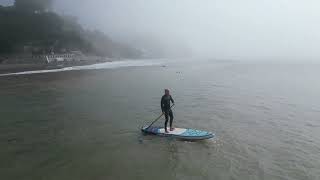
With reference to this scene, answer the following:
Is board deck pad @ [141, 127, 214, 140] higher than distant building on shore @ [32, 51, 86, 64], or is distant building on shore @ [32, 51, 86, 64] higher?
distant building on shore @ [32, 51, 86, 64]

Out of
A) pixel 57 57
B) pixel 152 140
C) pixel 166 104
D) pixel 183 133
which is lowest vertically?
pixel 152 140

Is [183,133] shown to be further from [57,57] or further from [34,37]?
[34,37]

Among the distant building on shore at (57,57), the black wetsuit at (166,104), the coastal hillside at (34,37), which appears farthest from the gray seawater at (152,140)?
the coastal hillside at (34,37)

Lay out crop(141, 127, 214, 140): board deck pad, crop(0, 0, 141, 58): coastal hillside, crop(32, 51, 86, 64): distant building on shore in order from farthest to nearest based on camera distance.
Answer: crop(0, 0, 141, 58): coastal hillside
crop(32, 51, 86, 64): distant building on shore
crop(141, 127, 214, 140): board deck pad

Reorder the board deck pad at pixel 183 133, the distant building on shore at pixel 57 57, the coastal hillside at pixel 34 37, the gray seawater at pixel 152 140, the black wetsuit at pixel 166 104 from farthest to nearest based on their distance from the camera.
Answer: the coastal hillside at pixel 34 37
the distant building on shore at pixel 57 57
the black wetsuit at pixel 166 104
the board deck pad at pixel 183 133
the gray seawater at pixel 152 140

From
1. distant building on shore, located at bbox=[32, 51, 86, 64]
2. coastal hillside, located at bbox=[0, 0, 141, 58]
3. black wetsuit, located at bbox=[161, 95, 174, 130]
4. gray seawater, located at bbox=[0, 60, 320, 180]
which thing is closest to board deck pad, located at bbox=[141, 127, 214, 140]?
gray seawater, located at bbox=[0, 60, 320, 180]

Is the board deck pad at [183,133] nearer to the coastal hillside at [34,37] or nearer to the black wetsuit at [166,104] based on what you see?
the black wetsuit at [166,104]

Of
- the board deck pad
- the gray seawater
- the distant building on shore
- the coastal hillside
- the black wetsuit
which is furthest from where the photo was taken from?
the coastal hillside

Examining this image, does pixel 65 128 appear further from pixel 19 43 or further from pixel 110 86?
pixel 19 43

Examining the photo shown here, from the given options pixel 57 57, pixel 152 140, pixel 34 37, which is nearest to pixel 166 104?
pixel 152 140

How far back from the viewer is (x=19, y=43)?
158m

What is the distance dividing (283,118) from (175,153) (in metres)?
15.2

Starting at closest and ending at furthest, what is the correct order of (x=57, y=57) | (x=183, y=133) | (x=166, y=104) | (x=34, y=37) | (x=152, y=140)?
(x=152, y=140) → (x=183, y=133) → (x=166, y=104) → (x=57, y=57) → (x=34, y=37)

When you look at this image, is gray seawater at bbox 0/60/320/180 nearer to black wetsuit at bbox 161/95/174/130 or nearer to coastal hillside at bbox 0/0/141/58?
black wetsuit at bbox 161/95/174/130
